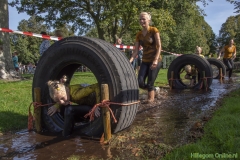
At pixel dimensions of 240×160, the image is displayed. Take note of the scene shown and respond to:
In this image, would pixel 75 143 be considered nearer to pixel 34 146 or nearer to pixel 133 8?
pixel 34 146

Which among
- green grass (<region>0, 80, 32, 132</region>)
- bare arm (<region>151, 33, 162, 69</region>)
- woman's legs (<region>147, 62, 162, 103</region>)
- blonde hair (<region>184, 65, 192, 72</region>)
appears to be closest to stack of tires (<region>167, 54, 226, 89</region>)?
blonde hair (<region>184, 65, 192, 72</region>)

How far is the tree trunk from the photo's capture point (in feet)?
38.3

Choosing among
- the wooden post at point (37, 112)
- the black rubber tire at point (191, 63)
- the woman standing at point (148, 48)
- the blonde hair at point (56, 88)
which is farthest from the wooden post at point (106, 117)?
the black rubber tire at point (191, 63)

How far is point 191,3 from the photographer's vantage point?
96.3 ft

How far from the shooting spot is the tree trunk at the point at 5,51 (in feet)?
38.3

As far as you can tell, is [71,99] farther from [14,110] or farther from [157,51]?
[157,51]

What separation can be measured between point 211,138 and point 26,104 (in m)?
4.05

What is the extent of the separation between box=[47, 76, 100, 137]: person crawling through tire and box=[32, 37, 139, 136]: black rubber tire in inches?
7.4

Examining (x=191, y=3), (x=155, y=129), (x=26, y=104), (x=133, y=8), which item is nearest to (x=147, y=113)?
(x=155, y=129)

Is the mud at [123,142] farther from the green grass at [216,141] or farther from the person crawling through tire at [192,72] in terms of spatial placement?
the person crawling through tire at [192,72]

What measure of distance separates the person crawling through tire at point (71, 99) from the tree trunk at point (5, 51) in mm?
8448

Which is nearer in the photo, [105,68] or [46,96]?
[105,68]

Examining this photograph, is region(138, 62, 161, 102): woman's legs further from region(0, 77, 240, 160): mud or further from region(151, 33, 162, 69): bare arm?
region(0, 77, 240, 160): mud

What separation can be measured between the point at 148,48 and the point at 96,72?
2.28 metres
